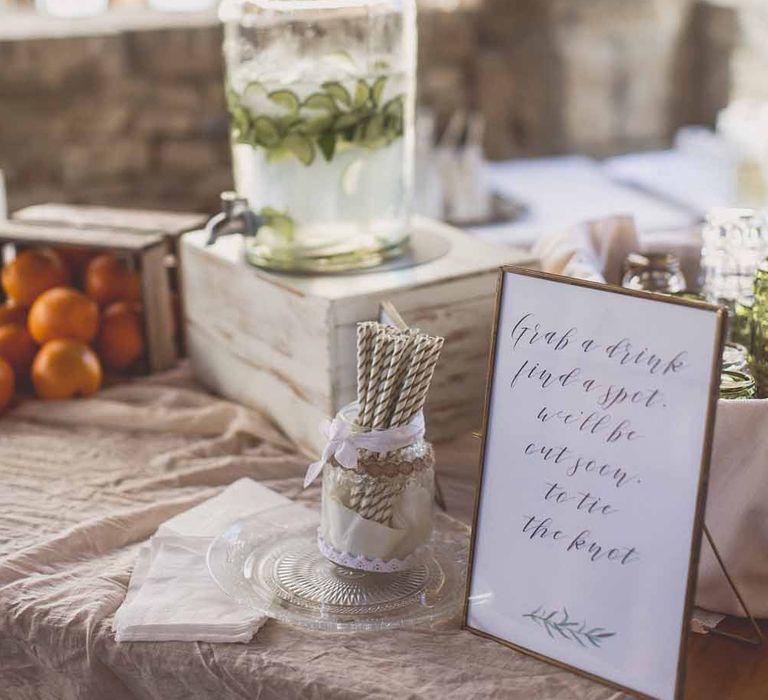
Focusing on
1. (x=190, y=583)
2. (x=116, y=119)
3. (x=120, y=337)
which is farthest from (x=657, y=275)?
(x=116, y=119)

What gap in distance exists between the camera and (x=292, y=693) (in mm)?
763

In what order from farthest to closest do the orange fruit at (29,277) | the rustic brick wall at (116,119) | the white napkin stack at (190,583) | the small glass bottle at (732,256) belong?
the rustic brick wall at (116,119)
the orange fruit at (29,277)
the small glass bottle at (732,256)
the white napkin stack at (190,583)

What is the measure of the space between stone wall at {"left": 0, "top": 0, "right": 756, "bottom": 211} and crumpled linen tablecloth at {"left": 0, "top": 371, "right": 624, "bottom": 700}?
1.89 m

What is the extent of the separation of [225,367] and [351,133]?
1.12 feet

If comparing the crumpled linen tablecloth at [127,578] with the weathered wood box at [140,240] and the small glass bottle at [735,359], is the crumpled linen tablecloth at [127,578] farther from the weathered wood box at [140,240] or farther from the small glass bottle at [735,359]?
the small glass bottle at [735,359]

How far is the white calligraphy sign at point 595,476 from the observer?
707 millimetres

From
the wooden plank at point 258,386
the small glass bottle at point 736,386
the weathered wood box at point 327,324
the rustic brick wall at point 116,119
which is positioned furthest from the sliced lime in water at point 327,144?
the rustic brick wall at point 116,119

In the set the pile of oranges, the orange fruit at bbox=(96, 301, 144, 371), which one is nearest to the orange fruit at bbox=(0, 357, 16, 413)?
the pile of oranges

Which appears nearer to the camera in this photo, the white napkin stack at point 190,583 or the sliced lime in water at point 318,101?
the white napkin stack at point 190,583

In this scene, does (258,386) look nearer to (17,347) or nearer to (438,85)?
(17,347)

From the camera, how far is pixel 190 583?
2.87 feet

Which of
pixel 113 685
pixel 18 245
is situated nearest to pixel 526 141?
pixel 18 245

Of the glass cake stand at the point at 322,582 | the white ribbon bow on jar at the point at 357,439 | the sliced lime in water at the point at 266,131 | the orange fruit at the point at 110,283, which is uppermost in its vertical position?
the sliced lime in water at the point at 266,131

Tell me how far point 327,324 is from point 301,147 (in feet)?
0.63
